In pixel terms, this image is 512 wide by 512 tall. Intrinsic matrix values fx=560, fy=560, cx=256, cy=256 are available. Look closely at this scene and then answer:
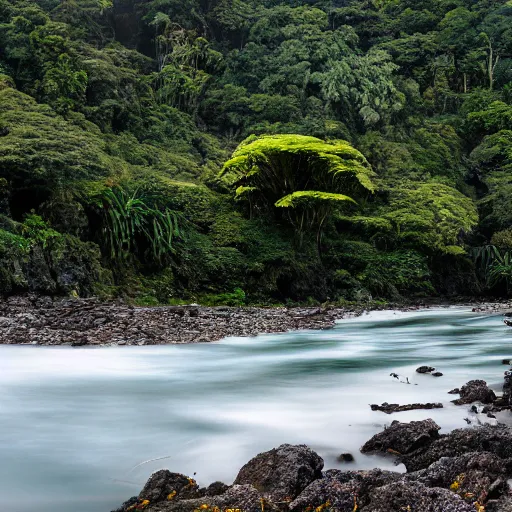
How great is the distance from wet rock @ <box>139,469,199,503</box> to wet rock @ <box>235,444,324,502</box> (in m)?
0.28

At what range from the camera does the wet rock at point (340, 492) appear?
2443mm

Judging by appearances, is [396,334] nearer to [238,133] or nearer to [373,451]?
[373,451]

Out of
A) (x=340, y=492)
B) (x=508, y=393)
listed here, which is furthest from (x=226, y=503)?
(x=508, y=393)

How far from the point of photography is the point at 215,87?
2917cm

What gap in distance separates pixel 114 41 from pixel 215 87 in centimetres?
639

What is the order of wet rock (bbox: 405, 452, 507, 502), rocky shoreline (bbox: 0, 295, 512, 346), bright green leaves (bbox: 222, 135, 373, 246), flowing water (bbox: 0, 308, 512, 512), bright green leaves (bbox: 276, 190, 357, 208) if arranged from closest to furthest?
Result: 1. wet rock (bbox: 405, 452, 507, 502)
2. flowing water (bbox: 0, 308, 512, 512)
3. rocky shoreline (bbox: 0, 295, 512, 346)
4. bright green leaves (bbox: 276, 190, 357, 208)
5. bright green leaves (bbox: 222, 135, 373, 246)

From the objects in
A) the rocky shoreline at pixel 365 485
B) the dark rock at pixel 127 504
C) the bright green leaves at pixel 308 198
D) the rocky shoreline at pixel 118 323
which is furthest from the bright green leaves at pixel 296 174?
the dark rock at pixel 127 504

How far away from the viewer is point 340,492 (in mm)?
2484

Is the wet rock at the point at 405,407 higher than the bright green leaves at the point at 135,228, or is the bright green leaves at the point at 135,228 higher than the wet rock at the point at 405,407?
the bright green leaves at the point at 135,228

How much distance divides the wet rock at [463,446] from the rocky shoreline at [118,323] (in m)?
5.43

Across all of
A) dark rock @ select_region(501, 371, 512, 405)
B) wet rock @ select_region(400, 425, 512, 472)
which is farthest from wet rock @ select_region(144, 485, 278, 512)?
dark rock @ select_region(501, 371, 512, 405)

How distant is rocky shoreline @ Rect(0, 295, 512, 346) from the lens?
7836mm

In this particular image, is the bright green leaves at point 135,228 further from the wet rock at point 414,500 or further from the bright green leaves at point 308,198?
the wet rock at point 414,500

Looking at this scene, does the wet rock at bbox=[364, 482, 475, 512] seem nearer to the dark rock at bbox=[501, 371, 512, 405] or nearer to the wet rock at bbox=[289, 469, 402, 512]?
the wet rock at bbox=[289, 469, 402, 512]
